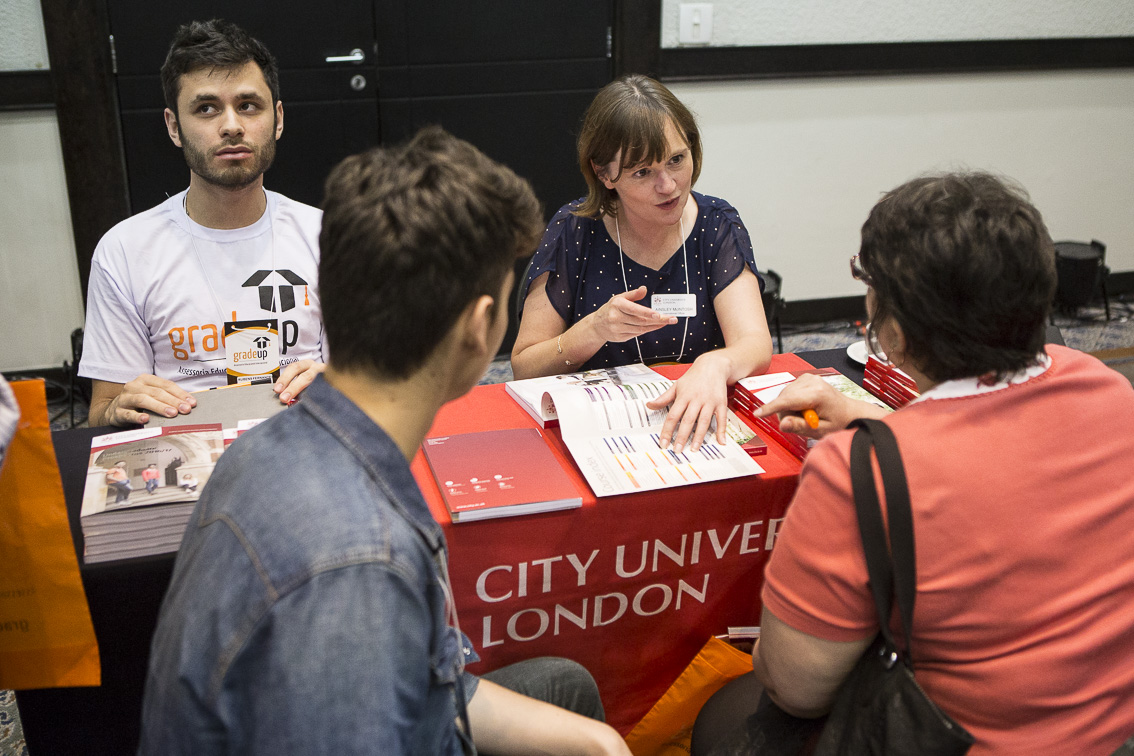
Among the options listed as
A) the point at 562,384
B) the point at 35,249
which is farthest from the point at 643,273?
the point at 35,249

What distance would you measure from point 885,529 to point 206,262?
164 cm

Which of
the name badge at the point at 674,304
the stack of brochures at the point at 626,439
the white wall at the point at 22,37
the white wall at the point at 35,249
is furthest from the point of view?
the white wall at the point at 35,249

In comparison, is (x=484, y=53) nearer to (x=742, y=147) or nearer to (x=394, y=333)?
(x=742, y=147)

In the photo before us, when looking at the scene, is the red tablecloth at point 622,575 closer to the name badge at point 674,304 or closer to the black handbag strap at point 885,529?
the black handbag strap at point 885,529

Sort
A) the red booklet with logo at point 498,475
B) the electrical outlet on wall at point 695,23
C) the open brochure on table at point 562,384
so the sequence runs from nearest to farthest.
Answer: the red booklet with logo at point 498,475 < the open brochure on table at point 562,384 < the electrical outlet on wall at point 695,23

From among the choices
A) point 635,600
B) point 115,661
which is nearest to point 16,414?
point 115,661

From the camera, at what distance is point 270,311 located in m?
2.01

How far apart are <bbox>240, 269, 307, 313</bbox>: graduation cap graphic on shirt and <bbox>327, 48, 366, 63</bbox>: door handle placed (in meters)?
1.80

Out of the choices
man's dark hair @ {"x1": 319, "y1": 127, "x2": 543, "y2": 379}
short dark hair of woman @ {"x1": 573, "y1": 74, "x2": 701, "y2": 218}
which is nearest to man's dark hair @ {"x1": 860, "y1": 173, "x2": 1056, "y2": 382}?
man's dark hair @ {"x1": 319, "y1": 127, "x2": 543, "y2": 379}

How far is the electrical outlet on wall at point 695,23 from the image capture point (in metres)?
3.75

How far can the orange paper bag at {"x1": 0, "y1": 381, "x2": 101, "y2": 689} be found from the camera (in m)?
1.21

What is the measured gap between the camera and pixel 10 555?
4.00ft

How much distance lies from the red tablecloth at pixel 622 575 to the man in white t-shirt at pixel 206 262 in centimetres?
79

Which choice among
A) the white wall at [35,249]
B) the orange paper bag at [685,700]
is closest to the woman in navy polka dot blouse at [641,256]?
the orange paper bag at [685,700]
